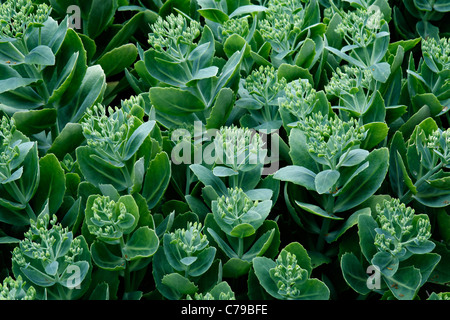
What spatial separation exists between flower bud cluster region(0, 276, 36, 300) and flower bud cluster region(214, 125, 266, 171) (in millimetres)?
627

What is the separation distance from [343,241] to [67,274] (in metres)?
0.81

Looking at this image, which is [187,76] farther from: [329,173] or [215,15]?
[329,173]

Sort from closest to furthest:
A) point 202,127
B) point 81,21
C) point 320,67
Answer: point 202,127 < point 320,67 < point 81,21

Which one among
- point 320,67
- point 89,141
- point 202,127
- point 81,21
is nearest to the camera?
point 89,141

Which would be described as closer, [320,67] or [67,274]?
[67,274]

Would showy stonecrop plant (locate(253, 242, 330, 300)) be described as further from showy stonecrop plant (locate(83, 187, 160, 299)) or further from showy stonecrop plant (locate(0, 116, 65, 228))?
showy stonecrop plant (locate(0, 116, 65, 228))

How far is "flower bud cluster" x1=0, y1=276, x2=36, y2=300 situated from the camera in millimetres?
1378

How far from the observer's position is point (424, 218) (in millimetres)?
1560

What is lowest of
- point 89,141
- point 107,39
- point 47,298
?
point 47,298

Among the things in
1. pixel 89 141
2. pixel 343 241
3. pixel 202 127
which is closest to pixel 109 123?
pixel 89 141

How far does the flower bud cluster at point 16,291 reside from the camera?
1.38 m

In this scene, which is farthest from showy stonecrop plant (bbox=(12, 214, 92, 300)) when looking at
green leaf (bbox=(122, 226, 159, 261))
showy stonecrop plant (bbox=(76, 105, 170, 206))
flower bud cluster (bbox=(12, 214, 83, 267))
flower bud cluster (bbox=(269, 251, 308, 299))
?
flower bud cluster (bbox=(269, 251, 308, 299))

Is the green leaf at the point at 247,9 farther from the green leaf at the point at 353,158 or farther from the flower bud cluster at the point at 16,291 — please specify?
the flower bud cluster at the point at 16,291
